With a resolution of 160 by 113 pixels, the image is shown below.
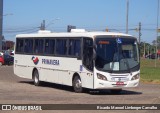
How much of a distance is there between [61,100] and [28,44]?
10086mm

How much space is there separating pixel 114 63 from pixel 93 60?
945mm

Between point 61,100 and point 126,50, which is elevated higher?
point 126,50

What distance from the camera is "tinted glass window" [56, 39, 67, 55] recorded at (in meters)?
23.5

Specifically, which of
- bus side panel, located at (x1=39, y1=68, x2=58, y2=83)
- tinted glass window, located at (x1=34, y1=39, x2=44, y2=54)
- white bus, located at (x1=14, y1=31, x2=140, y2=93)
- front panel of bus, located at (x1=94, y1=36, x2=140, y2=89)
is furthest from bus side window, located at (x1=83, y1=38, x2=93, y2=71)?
tinted glass window, located at (x1=34, y1=39, x2=44, y2=54)

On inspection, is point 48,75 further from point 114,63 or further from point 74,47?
point 114,63

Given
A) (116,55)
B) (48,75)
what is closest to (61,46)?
(48,75)

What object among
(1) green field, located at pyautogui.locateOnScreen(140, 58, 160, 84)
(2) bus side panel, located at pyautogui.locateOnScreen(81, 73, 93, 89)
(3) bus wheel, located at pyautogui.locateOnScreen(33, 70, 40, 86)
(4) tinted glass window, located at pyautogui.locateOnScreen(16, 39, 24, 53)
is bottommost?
(1) green field, located at pyautogui.locateOnScreen(140, 58, 160, 84)

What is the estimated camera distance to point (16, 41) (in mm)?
28844

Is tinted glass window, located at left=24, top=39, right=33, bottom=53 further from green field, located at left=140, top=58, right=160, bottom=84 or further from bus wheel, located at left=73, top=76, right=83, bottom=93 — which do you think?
green field, located at left=140, top=58, right=160, bottom=84

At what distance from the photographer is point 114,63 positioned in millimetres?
21172

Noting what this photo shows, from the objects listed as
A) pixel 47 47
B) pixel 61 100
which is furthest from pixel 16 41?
pixel 61 100

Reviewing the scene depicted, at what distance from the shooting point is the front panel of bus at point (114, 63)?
2097cm

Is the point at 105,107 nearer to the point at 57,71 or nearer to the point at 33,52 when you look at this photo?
the point at 57,71

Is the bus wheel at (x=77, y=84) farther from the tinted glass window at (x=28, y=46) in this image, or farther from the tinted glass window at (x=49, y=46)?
the tinted glass window at (x=28, y=46)
